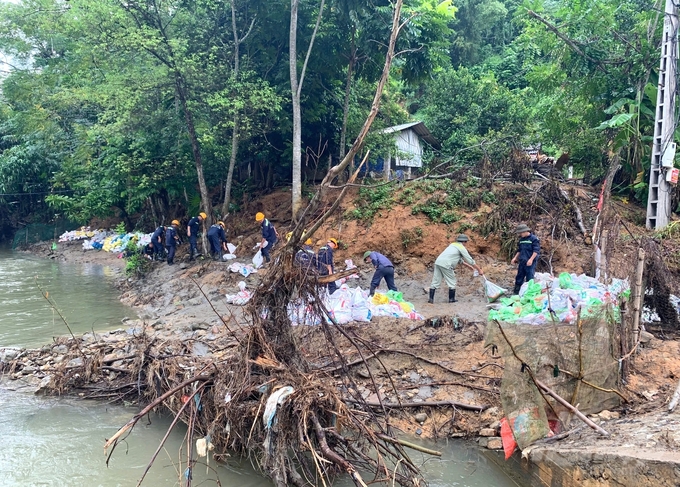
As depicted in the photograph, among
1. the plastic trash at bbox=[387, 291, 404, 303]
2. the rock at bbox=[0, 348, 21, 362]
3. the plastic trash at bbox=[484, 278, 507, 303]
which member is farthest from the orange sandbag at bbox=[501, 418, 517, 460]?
the rock at bbox=[0, 348, 21, 362]

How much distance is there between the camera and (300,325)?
17.0ft

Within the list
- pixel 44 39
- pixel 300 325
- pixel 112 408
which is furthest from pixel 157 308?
pixel 44 39

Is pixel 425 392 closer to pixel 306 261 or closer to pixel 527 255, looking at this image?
pixel 306 261

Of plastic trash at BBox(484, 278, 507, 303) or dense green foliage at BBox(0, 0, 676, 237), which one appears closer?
plastic trash at BBox(484, 278, 507, 303)

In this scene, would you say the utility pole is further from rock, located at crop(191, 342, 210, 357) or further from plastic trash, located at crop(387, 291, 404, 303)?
rock, located at crop(191, 342, 210, 357)

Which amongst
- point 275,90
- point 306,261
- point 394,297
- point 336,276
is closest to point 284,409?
point 336,276

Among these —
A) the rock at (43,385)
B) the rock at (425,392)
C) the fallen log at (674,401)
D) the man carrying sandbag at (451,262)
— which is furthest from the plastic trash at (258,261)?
the fallen log at (674,401)

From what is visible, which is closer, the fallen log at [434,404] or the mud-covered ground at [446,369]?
the mud-covered ground at [446,369]

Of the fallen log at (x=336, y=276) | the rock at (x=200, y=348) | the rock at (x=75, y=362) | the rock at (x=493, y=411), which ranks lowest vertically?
the rock at (x=493, y=411)

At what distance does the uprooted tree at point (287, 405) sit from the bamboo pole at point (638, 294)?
3293 millimetres

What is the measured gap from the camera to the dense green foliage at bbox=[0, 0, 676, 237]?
12.7 m

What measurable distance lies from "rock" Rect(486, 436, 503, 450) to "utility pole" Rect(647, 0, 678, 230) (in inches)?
315

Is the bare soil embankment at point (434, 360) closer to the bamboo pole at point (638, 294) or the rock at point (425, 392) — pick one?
the rock at point (425, 392)

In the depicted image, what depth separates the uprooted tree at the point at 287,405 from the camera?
407cm
